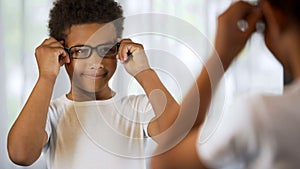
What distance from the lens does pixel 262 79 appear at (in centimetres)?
146

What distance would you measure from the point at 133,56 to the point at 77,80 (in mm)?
110

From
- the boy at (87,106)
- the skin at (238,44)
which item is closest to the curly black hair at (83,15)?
the boy at (87,106)

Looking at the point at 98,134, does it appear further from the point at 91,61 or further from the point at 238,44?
the point at 238,44

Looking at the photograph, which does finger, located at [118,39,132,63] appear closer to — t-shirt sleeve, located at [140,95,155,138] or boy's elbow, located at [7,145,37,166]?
t-shirt sleeve, located at [140,95,155,138]

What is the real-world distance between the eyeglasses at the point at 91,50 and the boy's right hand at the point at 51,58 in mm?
12

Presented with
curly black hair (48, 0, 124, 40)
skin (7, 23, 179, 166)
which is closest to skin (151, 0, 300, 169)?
skin (7, 23, 179, 166)

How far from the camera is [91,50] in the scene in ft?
2.43

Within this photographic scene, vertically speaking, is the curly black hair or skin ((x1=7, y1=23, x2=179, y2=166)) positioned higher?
the curly black hair

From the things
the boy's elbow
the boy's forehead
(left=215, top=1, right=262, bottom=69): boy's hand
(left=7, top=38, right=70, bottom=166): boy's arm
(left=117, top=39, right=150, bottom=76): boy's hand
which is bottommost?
the boy's elbow

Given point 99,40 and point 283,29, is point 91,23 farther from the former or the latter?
point 283,29

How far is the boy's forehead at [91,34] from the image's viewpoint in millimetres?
753

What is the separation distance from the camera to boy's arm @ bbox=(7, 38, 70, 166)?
72 cm

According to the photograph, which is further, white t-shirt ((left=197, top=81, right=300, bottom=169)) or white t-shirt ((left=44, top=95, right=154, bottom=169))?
white t-shirt ((left=44, top=95, right=154, bottom=169))

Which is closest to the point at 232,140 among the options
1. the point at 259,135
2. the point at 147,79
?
the point at 259,135
